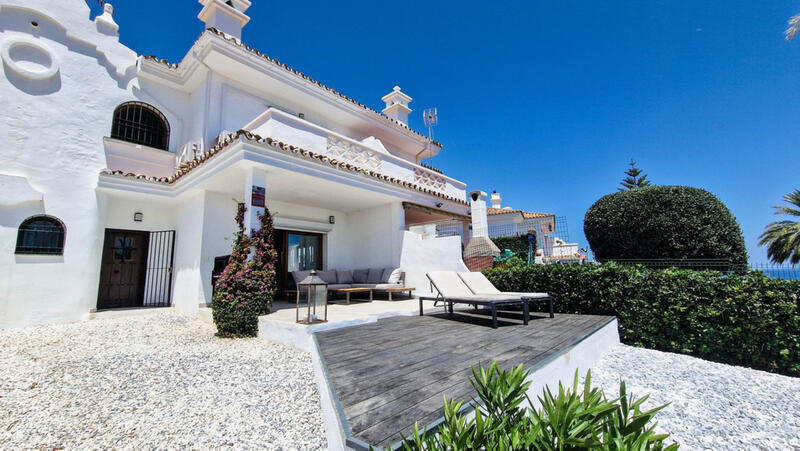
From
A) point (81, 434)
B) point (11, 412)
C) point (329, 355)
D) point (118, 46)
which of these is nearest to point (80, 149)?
point (118, 46)

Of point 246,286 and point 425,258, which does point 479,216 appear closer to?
point 425,258

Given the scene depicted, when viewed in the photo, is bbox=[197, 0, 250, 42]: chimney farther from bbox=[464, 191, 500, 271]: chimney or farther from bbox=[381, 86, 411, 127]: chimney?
bbox=[464, 191, 500, 271]: chimney

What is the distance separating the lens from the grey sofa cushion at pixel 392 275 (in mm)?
9423

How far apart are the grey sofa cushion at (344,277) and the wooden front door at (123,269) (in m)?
5.50

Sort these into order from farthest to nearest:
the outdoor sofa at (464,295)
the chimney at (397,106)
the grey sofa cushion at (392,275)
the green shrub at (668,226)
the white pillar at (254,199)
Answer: the chimney at (397,106), the green shrub at (668,226), the grey sofa cushion at (392,275), the white pillar at (254,199), the outdoor sofa at (464,295)

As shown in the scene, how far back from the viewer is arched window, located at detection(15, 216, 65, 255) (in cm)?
711

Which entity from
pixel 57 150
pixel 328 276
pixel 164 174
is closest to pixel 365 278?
pixel 328 276

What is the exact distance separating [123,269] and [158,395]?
25.3 ft

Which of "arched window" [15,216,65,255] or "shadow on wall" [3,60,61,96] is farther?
"shadow on wall" [3,60,61,96]

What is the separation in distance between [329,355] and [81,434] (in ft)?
7.02

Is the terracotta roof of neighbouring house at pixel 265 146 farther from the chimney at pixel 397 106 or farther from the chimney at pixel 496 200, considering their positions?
the chimney at pixel 496 200

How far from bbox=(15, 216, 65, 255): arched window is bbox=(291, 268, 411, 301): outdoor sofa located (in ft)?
17.3

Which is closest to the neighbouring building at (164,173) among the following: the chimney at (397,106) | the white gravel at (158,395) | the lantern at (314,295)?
the lantern at (314,295)

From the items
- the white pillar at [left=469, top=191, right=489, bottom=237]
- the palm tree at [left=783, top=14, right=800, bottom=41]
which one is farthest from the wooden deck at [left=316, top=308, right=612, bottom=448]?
the palm tree at [left=783, top=14, right=800, bottom=41]
